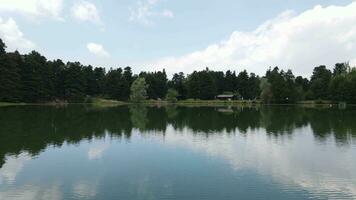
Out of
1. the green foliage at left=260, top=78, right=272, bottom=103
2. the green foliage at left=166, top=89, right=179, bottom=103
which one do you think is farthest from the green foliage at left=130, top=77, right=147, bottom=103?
the green foliage at left=260, top=78, right=272, bottom=103

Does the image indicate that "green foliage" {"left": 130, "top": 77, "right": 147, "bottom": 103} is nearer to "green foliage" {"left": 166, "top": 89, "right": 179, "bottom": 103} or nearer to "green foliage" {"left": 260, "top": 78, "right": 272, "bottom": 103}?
"green foliage" {"left": 166, "top": 89, "right": 179, "bottom": 103}

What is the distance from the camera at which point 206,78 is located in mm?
140875

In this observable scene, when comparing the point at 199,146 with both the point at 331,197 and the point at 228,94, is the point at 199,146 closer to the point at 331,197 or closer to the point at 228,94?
the point at 331,197

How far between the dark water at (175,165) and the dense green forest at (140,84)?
240 feet

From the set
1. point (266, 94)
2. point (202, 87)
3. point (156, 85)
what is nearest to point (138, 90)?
point (156, 85)

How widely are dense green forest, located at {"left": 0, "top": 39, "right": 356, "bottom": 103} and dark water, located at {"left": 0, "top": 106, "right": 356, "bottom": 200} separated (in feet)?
240

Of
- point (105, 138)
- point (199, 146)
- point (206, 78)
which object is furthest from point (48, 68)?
point (199, 146)

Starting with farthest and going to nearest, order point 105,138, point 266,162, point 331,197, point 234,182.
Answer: point 105,138, point 266,162, point 234,182, point 331,197

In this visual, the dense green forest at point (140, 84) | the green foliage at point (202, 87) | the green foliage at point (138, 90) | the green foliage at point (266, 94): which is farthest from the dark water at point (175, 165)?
the green foliage at point (202, 87)

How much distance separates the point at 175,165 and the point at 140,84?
110 m

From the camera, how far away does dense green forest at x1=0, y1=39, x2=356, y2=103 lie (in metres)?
105

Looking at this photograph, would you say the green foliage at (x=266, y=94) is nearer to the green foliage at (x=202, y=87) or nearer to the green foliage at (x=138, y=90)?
the green foliage at (x=202, y=87)

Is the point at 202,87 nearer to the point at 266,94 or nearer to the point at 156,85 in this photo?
the point at 156,85

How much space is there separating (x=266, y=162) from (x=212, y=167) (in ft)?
12.3
